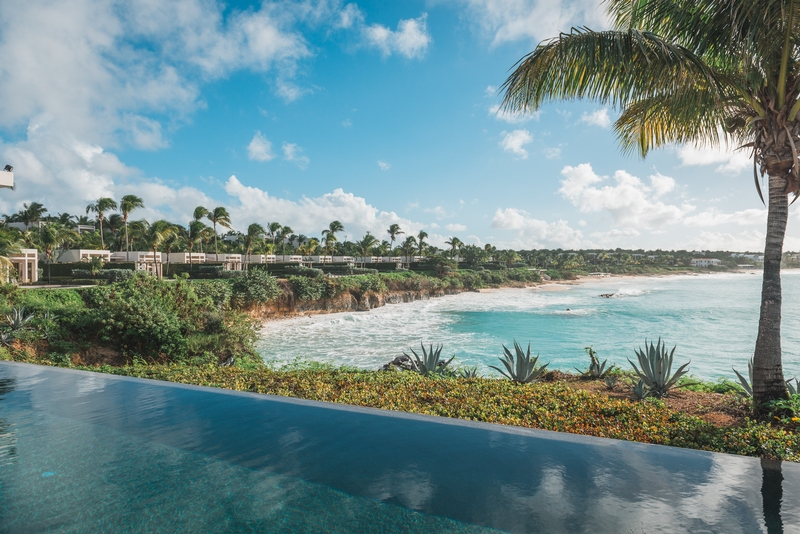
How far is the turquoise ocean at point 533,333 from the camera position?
58.3ft

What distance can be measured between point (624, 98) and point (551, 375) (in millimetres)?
5246

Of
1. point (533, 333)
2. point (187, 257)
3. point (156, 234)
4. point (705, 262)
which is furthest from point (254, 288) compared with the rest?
point (705, 262)

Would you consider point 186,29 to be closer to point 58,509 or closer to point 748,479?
point 58,509

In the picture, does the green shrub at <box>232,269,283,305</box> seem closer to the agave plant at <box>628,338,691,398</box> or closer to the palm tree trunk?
the agave plant at <box>628,338,691,398</box>

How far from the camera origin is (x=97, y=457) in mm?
2928

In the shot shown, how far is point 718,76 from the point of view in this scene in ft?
18.1

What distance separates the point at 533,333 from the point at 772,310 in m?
20.4

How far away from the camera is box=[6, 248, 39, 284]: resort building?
29781mm

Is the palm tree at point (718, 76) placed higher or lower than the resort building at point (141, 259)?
higher

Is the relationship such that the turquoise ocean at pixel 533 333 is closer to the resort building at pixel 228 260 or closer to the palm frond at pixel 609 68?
the palm frond at pixel 609 68

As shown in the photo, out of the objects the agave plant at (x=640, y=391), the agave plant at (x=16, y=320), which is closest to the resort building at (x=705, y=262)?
the agave plant at (x=640, y=391)

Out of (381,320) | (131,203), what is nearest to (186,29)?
(381,320)

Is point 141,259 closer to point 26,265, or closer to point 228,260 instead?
point 26,265

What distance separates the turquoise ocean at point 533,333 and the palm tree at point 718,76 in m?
6.78
